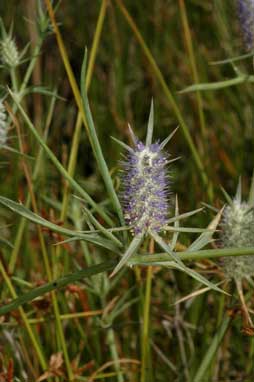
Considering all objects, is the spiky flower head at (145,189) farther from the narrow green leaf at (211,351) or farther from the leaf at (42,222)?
the narrow green leaf at (211,351)

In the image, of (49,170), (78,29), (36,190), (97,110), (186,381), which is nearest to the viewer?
(186,381)

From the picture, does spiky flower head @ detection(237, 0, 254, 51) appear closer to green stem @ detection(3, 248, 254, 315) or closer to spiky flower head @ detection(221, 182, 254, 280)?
spiky flower head @ detection(221, 182, 254, 280)

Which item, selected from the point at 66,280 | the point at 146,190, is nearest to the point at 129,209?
the point at 146,190

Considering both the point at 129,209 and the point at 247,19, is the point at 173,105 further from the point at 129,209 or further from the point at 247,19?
the point at 129,209

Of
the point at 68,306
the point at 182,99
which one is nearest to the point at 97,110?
the point at 182,99

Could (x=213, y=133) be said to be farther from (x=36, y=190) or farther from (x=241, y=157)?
(x=36, y=190)
